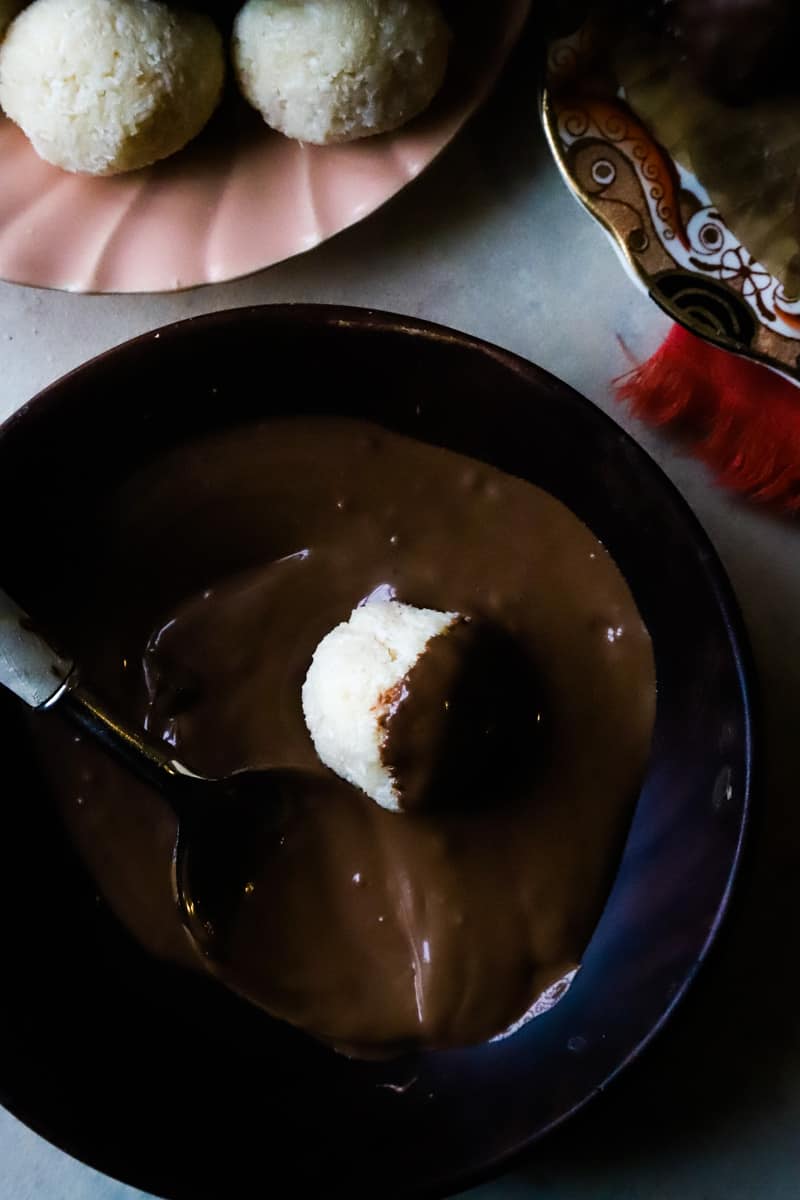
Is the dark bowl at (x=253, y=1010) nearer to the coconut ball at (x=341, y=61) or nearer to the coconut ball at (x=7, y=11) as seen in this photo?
the coconut ball at (x=341, y=61)

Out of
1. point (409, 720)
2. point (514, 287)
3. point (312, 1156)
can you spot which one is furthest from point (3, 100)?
point (312, 1156)

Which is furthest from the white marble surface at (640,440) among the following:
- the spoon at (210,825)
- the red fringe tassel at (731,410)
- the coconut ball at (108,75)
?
the spoon at (210,825)

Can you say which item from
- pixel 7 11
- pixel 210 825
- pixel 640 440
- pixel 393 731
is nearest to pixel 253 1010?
pixel 210 825

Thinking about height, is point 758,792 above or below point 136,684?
above

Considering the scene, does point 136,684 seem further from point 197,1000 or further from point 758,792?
point 758,792

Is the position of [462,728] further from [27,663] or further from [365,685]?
[27,663]
